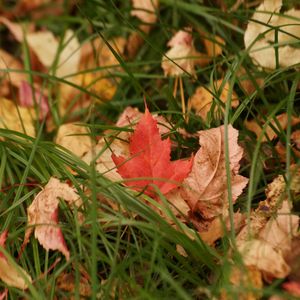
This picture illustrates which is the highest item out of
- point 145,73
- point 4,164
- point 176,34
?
point 176,34

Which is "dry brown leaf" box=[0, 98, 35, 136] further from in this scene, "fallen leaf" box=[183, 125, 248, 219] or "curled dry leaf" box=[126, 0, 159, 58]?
"fallen leaf" box=[183, 125, 248, 219]

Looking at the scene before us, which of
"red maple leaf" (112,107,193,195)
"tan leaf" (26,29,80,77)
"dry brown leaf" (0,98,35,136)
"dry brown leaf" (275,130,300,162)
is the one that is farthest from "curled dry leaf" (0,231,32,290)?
"tan leaf" (26,29,80,77)

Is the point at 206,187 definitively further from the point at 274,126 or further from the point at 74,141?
the point at 74,141

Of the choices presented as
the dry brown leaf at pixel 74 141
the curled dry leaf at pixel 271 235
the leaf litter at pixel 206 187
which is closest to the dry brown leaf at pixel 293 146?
the leaf litter at pixel 206 187

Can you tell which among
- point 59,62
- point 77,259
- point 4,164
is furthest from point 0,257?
point 59,62

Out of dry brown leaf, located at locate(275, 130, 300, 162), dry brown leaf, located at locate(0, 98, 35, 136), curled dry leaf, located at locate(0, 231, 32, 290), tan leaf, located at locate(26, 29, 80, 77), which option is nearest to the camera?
curled dry leaf, located at locate(0, 231, 32, 290)

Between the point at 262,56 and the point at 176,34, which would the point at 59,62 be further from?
the point at 262,56

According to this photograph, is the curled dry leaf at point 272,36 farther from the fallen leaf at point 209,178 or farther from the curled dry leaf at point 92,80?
the curled dry leaf at point 92,80
